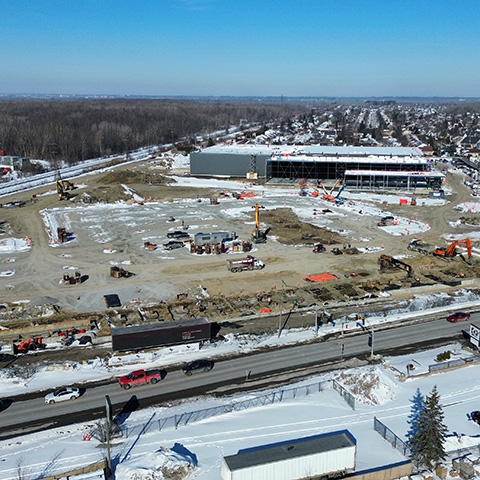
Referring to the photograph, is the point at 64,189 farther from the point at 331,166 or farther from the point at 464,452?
the point at 464,452

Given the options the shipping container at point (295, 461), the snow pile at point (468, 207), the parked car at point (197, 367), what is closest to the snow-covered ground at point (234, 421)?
the shipping container at point (295, 461)

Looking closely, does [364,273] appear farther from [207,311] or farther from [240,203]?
[240,203]

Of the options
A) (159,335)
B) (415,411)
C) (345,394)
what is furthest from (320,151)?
(415,411)

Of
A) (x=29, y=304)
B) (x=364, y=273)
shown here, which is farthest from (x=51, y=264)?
(x=364, y=273)

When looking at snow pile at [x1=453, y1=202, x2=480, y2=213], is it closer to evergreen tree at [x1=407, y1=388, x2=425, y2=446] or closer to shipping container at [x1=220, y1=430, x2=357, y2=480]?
evergreen tree at [x1=407, y1=388, x2=425, y2=446]

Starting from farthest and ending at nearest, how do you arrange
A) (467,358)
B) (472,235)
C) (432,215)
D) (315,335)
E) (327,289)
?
(432,215), (472,235), (327,289), (315,335), (467,358)

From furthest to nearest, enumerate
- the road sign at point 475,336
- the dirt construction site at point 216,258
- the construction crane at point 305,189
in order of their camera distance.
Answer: the construction crane at point 305,189
the dirt construction site at point 216,258
the road sign at point 475,336

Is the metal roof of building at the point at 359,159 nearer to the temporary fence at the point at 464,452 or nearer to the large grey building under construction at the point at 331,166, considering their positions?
the large grey building under construction at the point at 331,166
